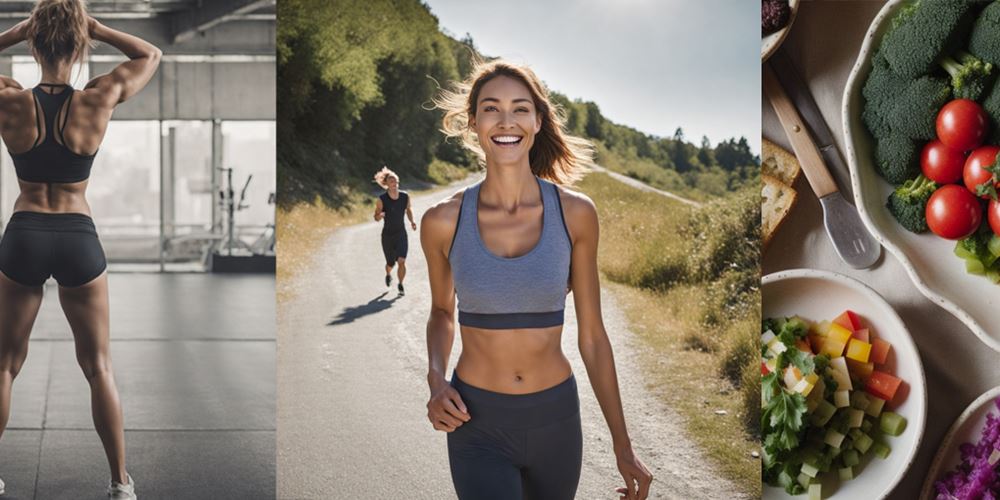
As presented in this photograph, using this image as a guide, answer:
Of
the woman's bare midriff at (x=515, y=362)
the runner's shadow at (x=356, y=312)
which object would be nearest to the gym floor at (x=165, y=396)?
the runner's shadow at (x=356, y=312)

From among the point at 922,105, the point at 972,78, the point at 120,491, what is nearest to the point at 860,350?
the point at 922,105

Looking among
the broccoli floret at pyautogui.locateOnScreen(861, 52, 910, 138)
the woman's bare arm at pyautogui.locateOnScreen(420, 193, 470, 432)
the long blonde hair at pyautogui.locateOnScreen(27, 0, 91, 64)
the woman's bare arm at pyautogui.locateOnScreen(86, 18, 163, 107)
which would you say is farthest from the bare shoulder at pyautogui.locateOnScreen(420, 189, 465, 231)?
the broccoli floret at pyautogui.locateOnScreen(861, 52, 910, 138)

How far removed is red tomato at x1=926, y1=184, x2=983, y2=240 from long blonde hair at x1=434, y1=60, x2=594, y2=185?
1.20 metres

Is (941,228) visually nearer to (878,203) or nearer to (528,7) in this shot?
(878,203)

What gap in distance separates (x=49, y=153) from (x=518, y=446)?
63.7 inches

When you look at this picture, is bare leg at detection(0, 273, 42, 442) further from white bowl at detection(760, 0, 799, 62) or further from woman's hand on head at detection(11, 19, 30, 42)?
white bowl at detection(760, 0, 799, 62)

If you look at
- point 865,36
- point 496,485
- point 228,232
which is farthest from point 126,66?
point 865,36

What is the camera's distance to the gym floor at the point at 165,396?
2570mm

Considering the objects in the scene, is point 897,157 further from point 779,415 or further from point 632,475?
point 632,475

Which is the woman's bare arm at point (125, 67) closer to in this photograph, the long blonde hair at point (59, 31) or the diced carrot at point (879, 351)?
the long blonde hair at point (59, 31)

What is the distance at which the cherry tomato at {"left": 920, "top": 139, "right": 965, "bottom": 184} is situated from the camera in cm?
282

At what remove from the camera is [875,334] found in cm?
297

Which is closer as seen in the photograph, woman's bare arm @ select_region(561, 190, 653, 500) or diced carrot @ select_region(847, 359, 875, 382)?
woman's bare arm @ select_region(561, 190, 653, 500)

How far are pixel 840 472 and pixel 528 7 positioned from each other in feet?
6.18
